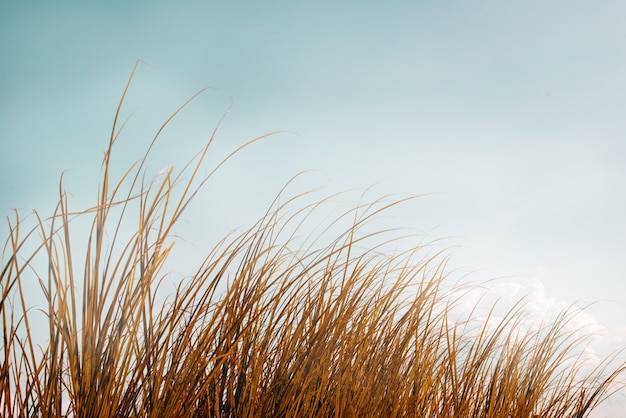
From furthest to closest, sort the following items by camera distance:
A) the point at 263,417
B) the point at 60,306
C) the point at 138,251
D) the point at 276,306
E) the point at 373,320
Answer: the point at 373,320
the point at 276,306
the point at 263,417
the point at 138,251
the point at 60,306

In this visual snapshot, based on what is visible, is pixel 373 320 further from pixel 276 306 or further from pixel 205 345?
pixel 205 345

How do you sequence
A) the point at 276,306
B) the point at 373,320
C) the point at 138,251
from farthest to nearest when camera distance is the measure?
the point at 373,320 < the point at 276,306 < the point at 138,251

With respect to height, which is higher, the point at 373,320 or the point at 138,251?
the point at 373,320

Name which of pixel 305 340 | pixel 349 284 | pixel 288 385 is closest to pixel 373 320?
pixel 349 284

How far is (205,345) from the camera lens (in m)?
1.83

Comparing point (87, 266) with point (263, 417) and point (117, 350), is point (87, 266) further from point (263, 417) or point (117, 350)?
point (263, 417)

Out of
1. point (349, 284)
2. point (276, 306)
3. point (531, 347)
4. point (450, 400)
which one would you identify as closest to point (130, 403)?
point (276, 306)

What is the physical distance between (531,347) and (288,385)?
240cm

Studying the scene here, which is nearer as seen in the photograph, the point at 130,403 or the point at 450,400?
the point at 130,403

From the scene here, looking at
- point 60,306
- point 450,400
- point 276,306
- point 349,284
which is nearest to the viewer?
point 60,306

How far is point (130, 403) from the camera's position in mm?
1680

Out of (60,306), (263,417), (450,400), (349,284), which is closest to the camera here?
(60,306)

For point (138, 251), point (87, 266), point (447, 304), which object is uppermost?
point (447, 304)

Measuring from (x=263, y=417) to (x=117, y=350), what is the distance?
69 cm
